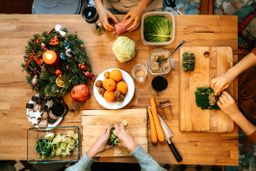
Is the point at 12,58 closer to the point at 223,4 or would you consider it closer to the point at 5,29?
the point at 5,29

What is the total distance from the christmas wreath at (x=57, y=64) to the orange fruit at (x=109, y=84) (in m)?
0.11

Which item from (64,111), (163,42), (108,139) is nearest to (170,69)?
(163,42)

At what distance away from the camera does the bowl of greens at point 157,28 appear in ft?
5.82

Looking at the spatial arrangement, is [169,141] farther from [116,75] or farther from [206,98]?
[116,75]

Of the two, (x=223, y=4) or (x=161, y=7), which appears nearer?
(x=161, y=7)

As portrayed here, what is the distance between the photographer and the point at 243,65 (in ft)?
5.65

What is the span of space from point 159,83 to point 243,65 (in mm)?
460

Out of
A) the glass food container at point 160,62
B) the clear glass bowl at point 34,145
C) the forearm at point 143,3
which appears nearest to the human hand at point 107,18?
the forearm at point 143,3

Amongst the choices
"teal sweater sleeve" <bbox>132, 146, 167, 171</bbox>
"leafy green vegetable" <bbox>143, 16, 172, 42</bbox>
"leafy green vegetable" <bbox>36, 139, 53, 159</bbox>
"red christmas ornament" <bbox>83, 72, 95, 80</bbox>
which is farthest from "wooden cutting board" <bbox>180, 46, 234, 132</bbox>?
"leafy green vegetable" <bbox>36, 139, 53, 159</bbox>

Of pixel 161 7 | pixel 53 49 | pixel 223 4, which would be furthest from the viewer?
pixel 223 4

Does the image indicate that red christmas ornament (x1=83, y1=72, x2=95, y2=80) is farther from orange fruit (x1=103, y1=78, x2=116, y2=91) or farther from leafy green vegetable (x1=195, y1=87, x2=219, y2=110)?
leafy green vegetable (x1=195, y1=87, x2=219, y2=110)

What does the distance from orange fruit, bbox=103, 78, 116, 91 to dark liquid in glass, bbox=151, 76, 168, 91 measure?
0.22 metres

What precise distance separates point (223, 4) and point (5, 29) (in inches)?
60.1

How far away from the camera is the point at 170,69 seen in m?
1.76
